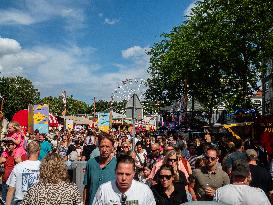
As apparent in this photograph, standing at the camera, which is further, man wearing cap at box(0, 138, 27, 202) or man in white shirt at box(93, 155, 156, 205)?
man wearing cap at box(0, 138, 27, 202)

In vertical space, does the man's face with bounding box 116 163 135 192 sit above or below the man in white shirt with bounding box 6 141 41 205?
above

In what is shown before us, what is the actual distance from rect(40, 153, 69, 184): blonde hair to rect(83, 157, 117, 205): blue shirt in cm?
137

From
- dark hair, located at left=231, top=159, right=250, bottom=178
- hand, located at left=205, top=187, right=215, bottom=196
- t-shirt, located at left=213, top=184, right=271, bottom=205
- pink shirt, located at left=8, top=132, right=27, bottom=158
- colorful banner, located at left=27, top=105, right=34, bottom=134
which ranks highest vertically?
colorful banner, located at left=27, top=105, right=34, bottom=134

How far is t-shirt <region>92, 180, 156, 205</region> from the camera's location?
433cm

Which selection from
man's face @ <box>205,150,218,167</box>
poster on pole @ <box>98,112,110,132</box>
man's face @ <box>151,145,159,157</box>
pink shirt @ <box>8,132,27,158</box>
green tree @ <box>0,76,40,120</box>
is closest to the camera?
man's face @ <box>205,150,218,167</box>

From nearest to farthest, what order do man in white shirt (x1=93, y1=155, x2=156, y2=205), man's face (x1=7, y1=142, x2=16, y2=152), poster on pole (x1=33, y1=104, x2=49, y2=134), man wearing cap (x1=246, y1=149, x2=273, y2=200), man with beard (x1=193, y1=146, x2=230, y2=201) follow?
man in white shirt (x1=93, y1=155, x2=156, y2=205)
man with beard (x1=193, y1=146, x2=230, y2=201)
man wearing cap (x1=246, y1=149, x2=273, y2=200)
man's face (x1=7, y1=142, x2=16, y2=152)
poster on pole (x1=33, y1=104, x2=49, y2=134)

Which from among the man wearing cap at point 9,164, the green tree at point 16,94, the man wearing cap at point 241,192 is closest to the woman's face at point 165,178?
the man wearing cap at point 241,192

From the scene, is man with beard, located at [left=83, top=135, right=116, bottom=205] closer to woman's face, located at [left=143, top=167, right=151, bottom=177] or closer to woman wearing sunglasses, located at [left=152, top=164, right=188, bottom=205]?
woman wearing sunglasses, located at [left=152, top=164, right=188, bottom=205]

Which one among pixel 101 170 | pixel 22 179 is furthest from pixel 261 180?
pixel 22 179

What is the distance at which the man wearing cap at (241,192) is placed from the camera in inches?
187

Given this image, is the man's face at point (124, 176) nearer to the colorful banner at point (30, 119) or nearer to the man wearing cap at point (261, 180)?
the man wearing cap at point (261, 180)

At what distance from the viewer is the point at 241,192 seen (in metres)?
4.83

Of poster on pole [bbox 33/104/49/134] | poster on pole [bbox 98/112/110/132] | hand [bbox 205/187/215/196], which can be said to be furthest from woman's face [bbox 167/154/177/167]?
poster on pole [bbox 98/112/110/132]

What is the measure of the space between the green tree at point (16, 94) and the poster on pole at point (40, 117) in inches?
2501
